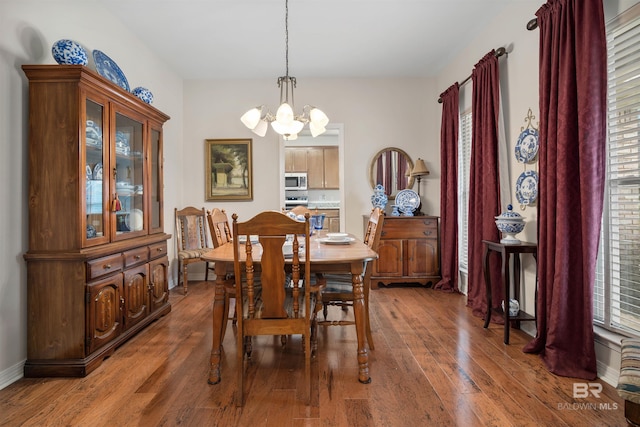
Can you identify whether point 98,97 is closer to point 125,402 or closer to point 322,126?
point 322,126

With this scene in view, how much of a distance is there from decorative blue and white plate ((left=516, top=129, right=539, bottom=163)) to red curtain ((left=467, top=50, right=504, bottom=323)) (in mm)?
264

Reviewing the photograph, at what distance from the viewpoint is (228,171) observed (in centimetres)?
489

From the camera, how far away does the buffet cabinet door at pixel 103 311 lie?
2205 mm

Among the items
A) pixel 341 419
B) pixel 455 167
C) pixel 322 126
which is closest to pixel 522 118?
pixel 455 167

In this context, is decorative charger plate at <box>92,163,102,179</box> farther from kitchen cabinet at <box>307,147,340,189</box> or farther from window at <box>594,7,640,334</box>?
kitchen cabinet at <box>307,147,340,189</box>

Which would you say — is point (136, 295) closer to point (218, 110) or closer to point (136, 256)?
point (136, 256)

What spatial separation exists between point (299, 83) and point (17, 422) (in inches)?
175

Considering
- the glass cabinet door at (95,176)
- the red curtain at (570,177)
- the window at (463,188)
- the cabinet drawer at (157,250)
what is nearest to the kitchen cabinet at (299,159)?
the window at (463,188)

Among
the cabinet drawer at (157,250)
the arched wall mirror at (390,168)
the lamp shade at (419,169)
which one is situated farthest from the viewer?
the arched wall mirror at (390,168)

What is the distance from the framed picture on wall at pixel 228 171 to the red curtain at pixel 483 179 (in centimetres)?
292

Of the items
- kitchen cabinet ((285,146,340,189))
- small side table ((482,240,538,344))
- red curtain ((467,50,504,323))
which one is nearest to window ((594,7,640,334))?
small side table ((482,240,538,344))

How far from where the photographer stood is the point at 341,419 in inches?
65.9

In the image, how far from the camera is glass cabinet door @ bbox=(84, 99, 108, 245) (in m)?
2.29

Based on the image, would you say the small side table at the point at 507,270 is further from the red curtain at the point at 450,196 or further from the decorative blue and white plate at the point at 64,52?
the decorative blue and white plate at the point at 64,52
